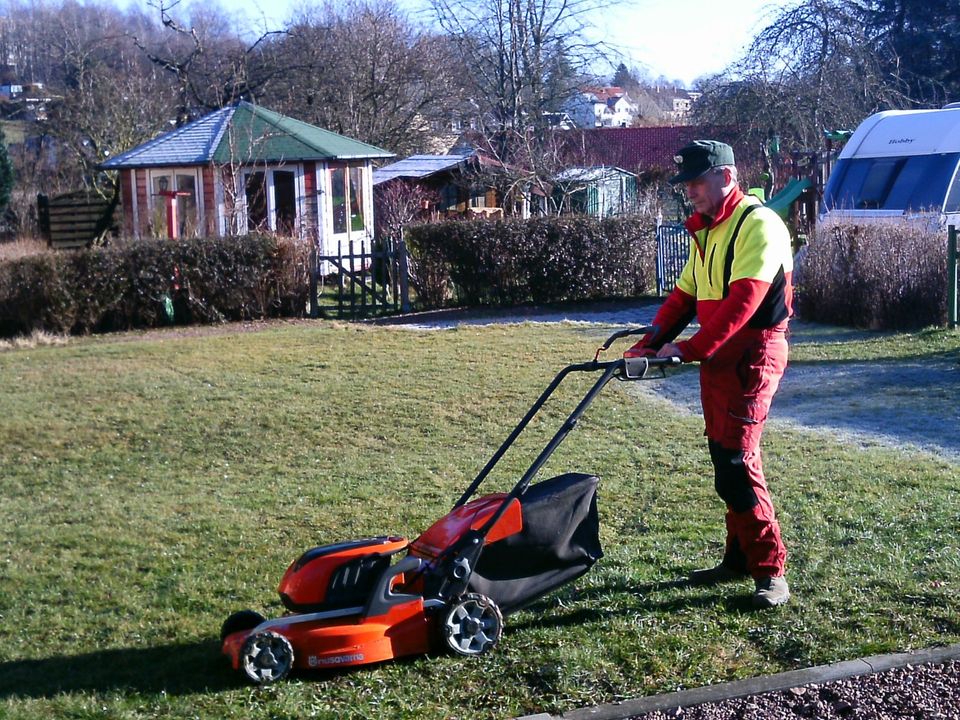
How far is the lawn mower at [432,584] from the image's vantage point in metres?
4.48

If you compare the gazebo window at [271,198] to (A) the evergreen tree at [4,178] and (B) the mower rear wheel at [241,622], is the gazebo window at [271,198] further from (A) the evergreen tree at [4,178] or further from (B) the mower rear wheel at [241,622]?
(B) the mower rear wheel at [241,622]

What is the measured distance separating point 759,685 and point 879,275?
463 inches

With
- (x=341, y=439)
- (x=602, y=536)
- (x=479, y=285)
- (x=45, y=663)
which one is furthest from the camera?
(x=479, y=285)

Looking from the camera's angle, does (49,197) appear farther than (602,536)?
Yes

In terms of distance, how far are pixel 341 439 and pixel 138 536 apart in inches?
116

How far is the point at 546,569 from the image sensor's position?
5000 mm

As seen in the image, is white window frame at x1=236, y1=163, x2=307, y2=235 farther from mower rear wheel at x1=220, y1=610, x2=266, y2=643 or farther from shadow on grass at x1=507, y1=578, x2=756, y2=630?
mower rear wheel at x1=220, y1=610, x2=266, y2=643

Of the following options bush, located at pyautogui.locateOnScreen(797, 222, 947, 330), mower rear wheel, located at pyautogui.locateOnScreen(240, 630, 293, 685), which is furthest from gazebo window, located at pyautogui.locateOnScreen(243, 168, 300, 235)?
mower rear wheel, located at pyautogui.locateOnScreen(240, 630, 293, 685)

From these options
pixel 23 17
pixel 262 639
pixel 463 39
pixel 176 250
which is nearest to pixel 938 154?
pixel 176 250

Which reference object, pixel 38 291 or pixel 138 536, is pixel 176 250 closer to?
pixel 38 291

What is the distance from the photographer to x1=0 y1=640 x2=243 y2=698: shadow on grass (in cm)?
456

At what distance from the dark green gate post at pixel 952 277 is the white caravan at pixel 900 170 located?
6.75 ft

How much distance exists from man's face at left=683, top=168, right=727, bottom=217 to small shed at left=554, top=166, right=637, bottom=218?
24.4 meters

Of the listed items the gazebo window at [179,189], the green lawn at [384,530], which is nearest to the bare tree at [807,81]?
the gazebo window at [179,189]
